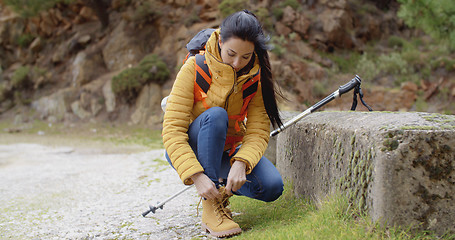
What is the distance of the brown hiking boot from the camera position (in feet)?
6.39

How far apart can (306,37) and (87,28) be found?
8.22 metres

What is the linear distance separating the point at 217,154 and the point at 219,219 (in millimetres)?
354

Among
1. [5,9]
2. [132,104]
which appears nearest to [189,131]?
[132,104]

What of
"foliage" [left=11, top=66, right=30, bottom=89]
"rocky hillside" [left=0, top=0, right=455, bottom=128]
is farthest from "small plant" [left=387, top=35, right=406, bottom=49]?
"foliage" [left=11, top=66, right=30, bottom=89]

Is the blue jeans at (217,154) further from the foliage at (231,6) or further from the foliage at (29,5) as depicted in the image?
the foliage at (29,5)

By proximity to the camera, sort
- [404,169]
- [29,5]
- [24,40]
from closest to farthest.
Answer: [404,169] → [29,5] → [24,40]

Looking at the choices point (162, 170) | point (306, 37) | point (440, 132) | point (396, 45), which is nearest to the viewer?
point (440, 132)

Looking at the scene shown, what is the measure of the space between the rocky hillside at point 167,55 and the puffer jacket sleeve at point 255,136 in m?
5.80

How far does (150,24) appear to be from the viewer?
12.7 metres

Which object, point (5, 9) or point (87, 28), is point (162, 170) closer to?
point (87, 28)

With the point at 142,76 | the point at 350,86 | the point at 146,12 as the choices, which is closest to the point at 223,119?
the point at 350,86

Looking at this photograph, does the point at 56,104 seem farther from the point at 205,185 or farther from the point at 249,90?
the point at 205,185

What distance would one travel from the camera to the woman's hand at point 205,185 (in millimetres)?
1858

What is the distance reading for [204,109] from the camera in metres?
2.08
